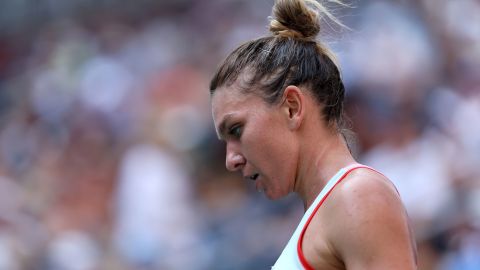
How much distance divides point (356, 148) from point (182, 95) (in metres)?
1.27

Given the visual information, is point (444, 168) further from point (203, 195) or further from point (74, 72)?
point (74, 72)

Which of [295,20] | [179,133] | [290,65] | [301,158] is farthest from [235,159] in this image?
[179,133]

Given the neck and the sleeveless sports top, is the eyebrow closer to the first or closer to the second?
the neck

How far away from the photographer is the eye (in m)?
2.15

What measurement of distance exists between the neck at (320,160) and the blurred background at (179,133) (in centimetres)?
273

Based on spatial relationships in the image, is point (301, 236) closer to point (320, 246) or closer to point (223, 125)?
point (320, 246)

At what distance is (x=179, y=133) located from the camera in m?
5.39

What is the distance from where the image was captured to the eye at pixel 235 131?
215 cm

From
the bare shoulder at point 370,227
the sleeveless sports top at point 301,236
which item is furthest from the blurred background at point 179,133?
the bare shoulder at point 370,227

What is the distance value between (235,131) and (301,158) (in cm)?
19

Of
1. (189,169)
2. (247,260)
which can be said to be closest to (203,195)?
(189,169)

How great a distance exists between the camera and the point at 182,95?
218 inches

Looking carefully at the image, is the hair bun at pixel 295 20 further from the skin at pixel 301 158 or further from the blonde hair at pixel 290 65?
the skin at pixel 301 158

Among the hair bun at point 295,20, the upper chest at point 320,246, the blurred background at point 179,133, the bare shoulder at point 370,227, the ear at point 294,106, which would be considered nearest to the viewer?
the bare shoulder at point 370,227
